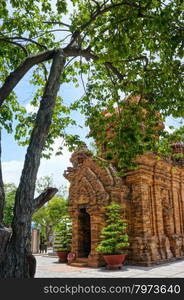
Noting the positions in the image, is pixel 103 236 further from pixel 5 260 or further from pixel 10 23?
pixel 10 23

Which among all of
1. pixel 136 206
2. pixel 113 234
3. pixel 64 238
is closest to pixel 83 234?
pixel 64 238

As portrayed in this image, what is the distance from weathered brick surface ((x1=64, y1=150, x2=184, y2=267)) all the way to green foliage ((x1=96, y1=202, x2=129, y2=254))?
2.80ft

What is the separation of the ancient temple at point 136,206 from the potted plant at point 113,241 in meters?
0.94

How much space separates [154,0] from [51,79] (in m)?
3.24

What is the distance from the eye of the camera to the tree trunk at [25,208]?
4.25 metres

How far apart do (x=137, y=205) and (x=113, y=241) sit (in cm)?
281

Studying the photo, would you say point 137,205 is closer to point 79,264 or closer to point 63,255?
point 79,264

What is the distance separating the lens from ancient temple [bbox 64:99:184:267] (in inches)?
528

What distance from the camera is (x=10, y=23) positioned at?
7.51 meters

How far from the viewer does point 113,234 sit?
12.1 meters

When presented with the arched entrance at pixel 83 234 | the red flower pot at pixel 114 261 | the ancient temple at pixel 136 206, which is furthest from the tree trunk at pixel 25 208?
the arched entrance at pixel 83 234

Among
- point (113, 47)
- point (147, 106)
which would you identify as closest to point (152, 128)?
point (147, 106)

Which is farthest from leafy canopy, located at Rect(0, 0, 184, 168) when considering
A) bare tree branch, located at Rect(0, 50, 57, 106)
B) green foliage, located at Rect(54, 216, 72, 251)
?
green foliage, located at Rect(54, 216, 72, 251)

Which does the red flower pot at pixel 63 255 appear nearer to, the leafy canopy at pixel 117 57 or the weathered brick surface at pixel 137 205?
the weathered brick surface at pixel 137 205
